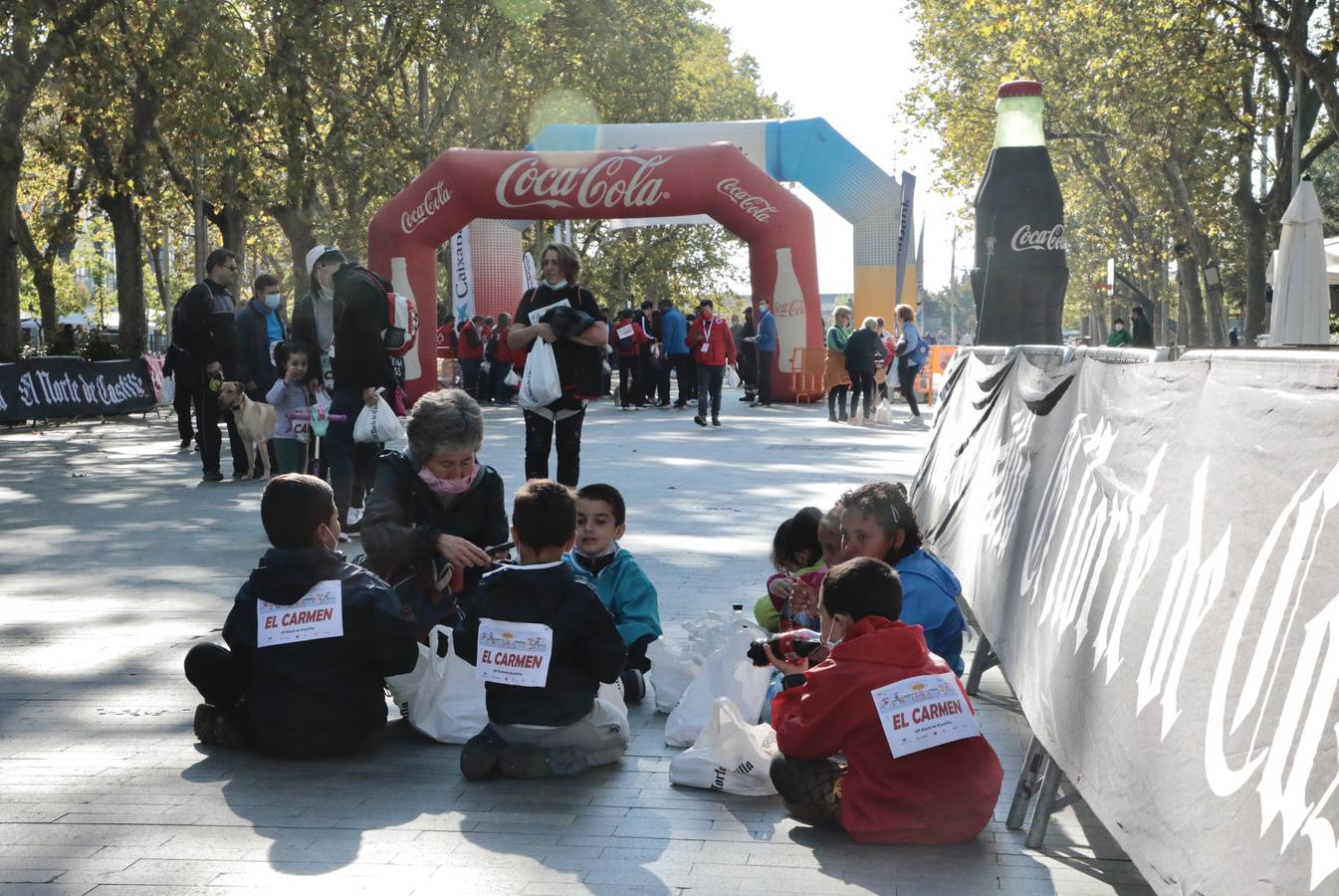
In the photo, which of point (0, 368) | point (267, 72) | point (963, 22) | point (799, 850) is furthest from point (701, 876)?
point (963, 22)

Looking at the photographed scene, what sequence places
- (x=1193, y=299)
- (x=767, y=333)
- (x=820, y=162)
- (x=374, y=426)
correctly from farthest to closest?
(x=1193, y=299), (x=820, y=162), (x=767, y=333), (x=374, y=426)

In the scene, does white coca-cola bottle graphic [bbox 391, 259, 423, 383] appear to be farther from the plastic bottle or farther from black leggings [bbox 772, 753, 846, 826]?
black leggings [bbox 772, 753, 846, 826]

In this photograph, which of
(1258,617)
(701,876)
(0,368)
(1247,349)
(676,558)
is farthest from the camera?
(0,368)

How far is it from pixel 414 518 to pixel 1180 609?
11.7 ft

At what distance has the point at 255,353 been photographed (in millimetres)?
14195

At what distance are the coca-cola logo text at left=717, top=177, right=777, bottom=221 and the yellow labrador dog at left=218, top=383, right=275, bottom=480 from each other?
14.0m

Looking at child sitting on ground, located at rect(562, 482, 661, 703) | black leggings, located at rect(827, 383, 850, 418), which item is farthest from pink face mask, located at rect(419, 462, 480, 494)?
black leggings, located at rect(827, 383, 850, 418)

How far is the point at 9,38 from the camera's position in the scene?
23.4 m

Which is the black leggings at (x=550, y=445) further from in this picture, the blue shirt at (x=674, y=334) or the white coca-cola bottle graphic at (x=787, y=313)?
the white coca-cola bottle graphic at (x=787, y=313)

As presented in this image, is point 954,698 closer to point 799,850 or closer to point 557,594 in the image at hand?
point 799,850

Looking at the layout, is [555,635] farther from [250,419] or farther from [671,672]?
[250,419]

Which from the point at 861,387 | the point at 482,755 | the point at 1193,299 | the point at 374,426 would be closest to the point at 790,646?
the point at 482,755

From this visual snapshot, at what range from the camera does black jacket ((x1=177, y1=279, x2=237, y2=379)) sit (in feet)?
47.0

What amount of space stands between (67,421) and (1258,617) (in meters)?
24.5
